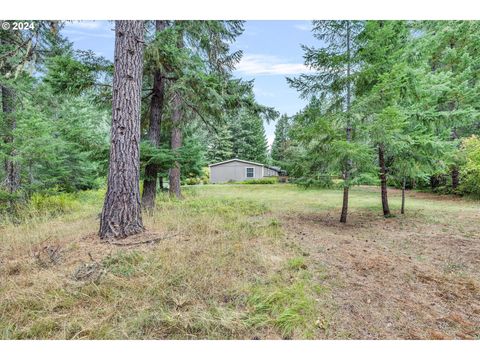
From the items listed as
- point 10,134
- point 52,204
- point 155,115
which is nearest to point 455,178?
point 155,115

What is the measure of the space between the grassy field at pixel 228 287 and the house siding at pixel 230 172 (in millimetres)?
21214

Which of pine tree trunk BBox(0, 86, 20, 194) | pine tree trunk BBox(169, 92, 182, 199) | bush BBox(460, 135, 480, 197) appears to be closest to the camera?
pine tree trunk BBox(169, 92, 182, 199)

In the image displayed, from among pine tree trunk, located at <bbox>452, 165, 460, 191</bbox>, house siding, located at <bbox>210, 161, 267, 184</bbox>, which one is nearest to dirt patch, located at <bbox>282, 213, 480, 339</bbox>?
pine tree trunk, located at <bbox>452, 165, 460, 191</bbox>

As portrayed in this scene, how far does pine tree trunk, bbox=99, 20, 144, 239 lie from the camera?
3.73 m

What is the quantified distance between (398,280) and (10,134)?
1070cm

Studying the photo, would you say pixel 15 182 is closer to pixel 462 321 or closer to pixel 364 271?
pixel 364 271

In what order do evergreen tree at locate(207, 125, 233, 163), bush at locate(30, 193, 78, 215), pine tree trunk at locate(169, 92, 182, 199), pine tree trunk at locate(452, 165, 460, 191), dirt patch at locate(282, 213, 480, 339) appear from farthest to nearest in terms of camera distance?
evergreen tree at locate(207, 125, 233, 163) < pine tree trunk at locate(452, 165, 460, 191) < pine tree trunk at locate(169, 92, 182, 199) < bush at locate(30, 193, 78, 215) < dirt patch at locate(282, 213, 480, 339)

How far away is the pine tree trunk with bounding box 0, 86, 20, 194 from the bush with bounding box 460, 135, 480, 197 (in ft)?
54.0

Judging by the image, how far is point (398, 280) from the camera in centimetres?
295

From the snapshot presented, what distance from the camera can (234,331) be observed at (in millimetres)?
1895

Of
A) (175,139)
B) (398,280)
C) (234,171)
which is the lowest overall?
(398,280)

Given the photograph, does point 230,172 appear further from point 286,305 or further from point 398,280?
point 286,305

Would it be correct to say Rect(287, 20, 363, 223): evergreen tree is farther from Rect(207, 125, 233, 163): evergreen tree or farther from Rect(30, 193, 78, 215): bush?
Rect(207, 125, 233, 163): evergreen tree

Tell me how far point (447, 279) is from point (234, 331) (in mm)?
2862
